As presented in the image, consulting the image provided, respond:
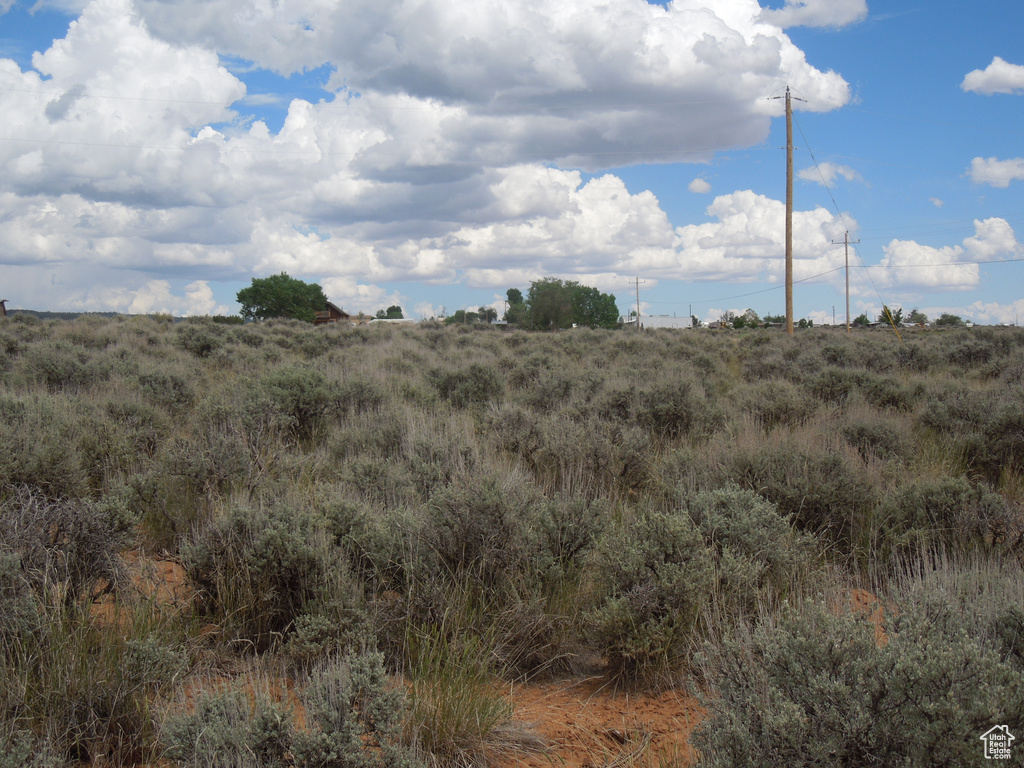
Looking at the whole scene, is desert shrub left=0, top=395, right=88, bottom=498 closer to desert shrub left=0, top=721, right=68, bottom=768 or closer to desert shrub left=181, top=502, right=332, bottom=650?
desert shrub left=181, top=502, right=332, bottom=650

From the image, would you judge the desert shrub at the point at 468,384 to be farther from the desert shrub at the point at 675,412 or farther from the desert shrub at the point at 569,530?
the desert shrub at the point at 569,530

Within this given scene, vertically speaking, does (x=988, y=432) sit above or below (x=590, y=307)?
below

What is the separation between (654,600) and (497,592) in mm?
1012

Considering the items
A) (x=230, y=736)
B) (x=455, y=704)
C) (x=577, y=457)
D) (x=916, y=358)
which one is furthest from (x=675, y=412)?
(x=916, y=358)

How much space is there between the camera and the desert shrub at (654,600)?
3.65m

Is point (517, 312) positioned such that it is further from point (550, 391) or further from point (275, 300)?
point (550, 391)

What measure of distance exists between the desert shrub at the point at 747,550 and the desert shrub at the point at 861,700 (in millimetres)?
1232

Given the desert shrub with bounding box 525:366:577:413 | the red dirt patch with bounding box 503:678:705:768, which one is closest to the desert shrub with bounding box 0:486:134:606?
the red dirt patch with bounding box 503:678:705:768

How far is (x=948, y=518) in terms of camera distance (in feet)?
16.8

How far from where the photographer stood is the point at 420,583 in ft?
13.5

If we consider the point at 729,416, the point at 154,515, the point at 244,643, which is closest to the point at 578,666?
the point at 244,643

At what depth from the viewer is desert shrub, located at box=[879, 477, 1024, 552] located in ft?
16.3

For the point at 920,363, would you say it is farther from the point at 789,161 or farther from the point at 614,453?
the point at 614,453

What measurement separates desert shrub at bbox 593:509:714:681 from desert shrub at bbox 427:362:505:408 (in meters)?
7.31
